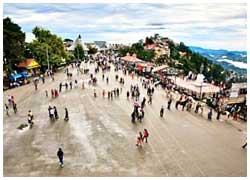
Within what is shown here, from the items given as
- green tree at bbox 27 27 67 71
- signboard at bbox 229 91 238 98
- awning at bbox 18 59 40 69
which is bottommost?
signboard at bbox 229 91 238 98

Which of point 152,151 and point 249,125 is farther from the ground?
point 249,125

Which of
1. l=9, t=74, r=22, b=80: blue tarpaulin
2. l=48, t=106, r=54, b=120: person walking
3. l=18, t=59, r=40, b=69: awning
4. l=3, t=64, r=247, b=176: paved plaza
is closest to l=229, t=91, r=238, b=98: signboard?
l=3, t=64, r=247, b=176: paved plaza

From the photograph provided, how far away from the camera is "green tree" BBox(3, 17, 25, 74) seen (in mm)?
37969

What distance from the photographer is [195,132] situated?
20.2m

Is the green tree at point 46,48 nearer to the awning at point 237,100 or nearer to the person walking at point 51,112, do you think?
the person walking at point 51,112

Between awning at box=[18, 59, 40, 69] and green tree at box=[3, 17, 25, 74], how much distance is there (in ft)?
4.65

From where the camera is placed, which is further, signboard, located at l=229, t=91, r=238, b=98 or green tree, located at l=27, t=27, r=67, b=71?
green tree, located at l=27, t=27, r=67, b=71

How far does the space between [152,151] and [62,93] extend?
1596 cm

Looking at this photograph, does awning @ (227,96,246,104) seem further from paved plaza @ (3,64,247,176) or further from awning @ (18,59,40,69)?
awning @ (18,59,40,69)

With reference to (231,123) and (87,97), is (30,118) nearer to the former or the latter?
(87,97)

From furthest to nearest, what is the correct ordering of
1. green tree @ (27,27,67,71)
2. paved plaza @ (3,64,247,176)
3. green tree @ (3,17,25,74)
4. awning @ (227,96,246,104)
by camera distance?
green tree @ (27,27,67,71) → green tree @ (3,17,25,74) → awning @ (227,96,246,104) → paved plaza @ (3,64,247,176)

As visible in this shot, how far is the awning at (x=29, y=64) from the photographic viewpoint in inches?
1670

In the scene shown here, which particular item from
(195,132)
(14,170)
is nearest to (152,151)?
(195,132)

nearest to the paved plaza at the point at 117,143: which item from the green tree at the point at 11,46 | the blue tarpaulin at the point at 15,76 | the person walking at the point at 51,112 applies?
the person walking at the point at 51,112
